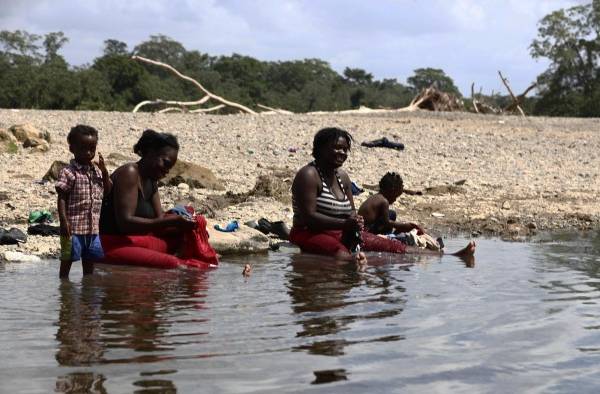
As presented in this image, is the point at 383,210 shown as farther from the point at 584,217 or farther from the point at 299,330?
the point at 584,217

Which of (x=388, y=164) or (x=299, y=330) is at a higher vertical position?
(x=388, y=164)

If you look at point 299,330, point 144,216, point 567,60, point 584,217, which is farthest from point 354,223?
point 567,60

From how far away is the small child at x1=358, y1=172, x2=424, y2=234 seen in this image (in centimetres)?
829

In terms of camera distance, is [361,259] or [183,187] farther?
[183,187]

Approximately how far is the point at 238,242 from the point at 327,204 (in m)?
0.94

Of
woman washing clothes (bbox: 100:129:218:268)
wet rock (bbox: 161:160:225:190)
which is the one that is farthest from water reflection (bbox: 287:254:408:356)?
wet rock (bbox: 161:160:225:190)

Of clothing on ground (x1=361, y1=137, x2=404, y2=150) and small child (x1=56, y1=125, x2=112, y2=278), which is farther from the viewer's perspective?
clothing on ground (x1=361, y1=137, x2=404, y2=150)

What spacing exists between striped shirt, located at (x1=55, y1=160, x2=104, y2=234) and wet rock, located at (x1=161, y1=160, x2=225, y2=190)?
4676 mm

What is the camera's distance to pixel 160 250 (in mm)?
6871

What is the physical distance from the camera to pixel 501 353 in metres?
4.16

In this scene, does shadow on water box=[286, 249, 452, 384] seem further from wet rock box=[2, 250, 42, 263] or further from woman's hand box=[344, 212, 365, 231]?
wet rock box=[2, 250, 42, 263]

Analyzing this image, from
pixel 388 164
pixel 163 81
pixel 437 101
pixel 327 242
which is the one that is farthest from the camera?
pixel 163 81

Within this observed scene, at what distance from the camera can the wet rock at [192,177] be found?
11031 millimetres

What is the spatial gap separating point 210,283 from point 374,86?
6387 cm
